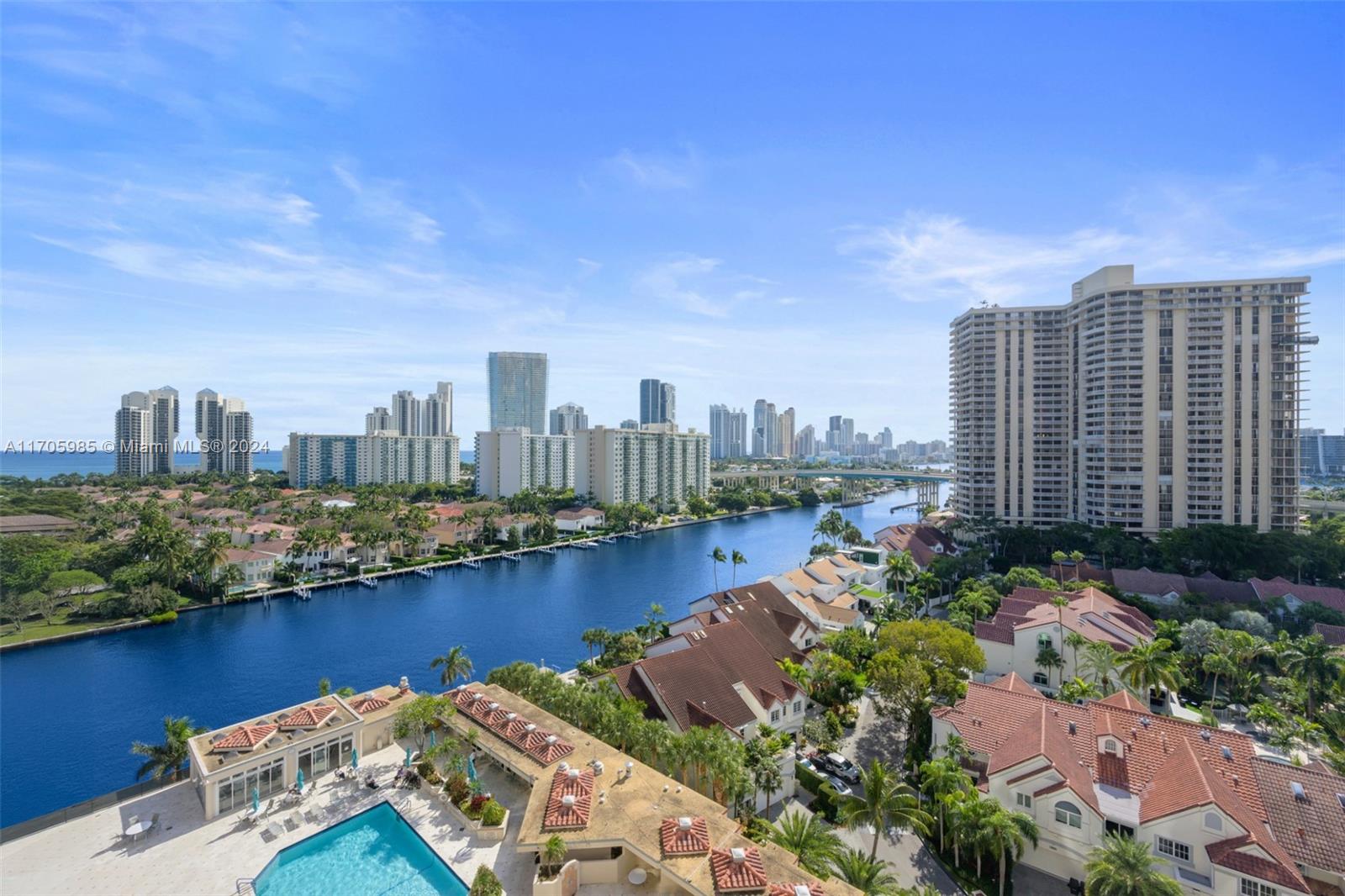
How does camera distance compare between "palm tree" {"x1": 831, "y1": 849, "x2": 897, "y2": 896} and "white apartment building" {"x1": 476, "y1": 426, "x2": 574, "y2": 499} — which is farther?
"white apartment building" {"x1": 476, "y1": 426, "x2": 574, "y2": 499}

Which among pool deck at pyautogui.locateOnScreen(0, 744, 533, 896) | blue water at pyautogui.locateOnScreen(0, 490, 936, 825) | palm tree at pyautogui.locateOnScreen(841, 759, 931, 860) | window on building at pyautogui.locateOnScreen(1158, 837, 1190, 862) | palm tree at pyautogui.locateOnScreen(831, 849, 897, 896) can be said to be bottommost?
blue water at pyautogui.locateOnScreen(0, 490, 936, 825)

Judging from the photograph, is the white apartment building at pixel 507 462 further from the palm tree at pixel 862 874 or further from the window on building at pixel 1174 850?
the window on building at pixel 1174 850

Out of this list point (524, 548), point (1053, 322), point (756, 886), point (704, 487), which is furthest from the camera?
point (704, 487)

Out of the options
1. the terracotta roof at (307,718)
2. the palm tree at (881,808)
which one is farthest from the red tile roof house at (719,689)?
the terracotta roof at (307,718)

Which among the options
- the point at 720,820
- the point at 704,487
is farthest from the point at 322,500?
the point at 720,820

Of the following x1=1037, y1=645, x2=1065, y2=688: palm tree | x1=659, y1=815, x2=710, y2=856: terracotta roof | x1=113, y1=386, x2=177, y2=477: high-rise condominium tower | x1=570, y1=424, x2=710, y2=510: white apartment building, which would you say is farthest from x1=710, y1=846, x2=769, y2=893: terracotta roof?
x1=113, y1=386, x2=177, y2=477: high-rise condominium tower

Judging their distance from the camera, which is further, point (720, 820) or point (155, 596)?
point (155, 596)

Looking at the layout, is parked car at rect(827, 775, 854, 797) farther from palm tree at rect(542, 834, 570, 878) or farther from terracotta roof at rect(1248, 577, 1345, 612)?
terracotta roof at rect(1248, 577, 1345, 612)

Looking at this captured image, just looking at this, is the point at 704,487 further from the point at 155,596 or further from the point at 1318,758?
the point at 1318,758
